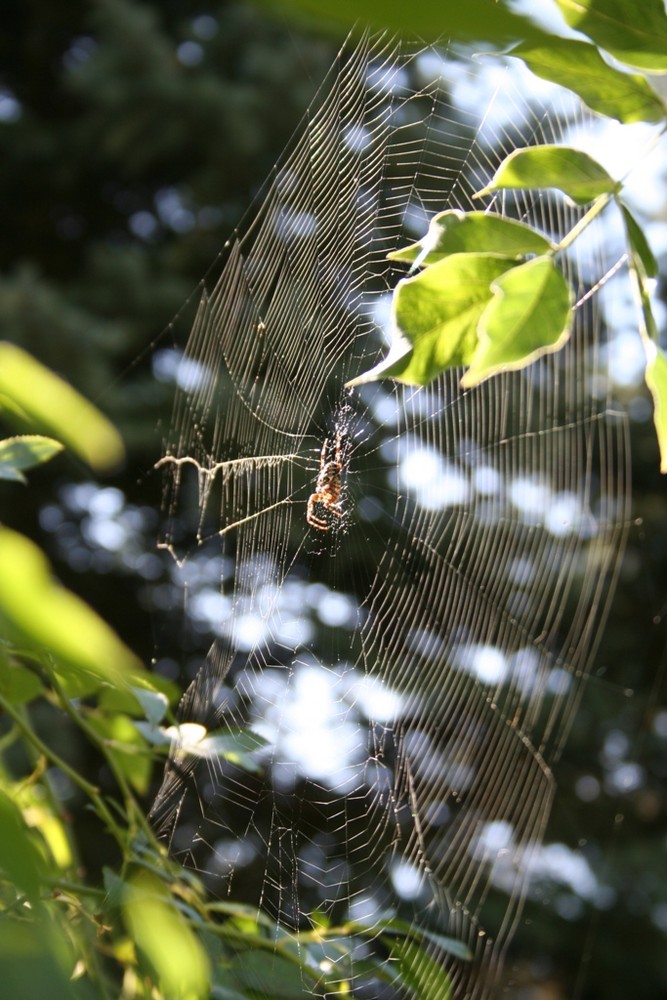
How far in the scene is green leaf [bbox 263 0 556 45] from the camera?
0.31 feet

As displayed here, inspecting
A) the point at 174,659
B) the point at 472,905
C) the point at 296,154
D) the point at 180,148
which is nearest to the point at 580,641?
the point at 472,905

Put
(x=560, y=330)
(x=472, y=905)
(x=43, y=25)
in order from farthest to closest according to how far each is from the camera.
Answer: (x=43, y=25)
(x=472, y=905)
(x=560, y=330)

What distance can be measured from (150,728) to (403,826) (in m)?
1.98

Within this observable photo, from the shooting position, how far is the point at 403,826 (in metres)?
2.60

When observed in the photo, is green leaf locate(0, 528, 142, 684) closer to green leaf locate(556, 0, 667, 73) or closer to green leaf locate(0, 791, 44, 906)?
green leaf locate(0, 791, 44, 906)

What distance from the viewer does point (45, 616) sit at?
4.7 inches

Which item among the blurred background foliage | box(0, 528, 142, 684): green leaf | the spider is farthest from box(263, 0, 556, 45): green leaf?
the blurred background foliage

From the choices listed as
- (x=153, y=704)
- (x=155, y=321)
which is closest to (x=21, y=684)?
(x=153, y=704)

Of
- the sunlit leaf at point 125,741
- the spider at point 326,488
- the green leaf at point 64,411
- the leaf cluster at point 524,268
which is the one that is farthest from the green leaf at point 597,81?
the spider at point 326,488

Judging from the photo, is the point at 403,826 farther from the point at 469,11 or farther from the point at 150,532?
the point at 469,11

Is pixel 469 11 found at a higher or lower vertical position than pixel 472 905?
higher

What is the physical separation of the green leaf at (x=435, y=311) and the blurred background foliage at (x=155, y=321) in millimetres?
2667

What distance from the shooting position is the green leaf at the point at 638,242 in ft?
1.37

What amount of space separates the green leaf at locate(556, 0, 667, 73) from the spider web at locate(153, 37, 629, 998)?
0.36m
